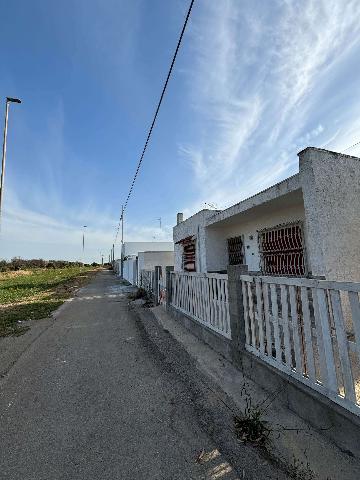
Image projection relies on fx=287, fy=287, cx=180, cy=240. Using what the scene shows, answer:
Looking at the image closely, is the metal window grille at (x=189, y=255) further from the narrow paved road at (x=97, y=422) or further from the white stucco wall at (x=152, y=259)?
the narrow paved road at (x=97, y=422)

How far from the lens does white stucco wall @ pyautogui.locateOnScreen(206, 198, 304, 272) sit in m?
8.01

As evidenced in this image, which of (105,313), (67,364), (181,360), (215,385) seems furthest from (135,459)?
(105,313)

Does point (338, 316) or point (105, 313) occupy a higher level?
point (338, 316)

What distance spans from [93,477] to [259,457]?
134 centimetres

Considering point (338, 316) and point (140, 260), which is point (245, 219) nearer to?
point (338, 316)

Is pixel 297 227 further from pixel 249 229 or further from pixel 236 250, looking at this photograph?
pixel 236 250

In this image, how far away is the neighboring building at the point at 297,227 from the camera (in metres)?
5.73

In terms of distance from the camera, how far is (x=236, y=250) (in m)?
10.9

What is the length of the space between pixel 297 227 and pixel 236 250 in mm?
3212

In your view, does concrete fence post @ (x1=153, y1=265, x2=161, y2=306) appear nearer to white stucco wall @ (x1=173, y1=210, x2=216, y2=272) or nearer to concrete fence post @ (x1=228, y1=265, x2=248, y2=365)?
white stucco wall @ (x1=173, y1=210, x2=216, y2=272)

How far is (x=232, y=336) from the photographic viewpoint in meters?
4.36

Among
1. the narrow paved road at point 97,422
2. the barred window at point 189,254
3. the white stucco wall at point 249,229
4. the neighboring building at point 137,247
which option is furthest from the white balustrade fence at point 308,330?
the neighboring building at point 137,247

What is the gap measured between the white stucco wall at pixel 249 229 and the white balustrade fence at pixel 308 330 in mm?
4102

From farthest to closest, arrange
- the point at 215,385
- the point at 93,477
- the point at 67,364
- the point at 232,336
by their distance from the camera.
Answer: the point at 67,364 → the point at 232,336 → the point at 215,385 → the point at 93,477
